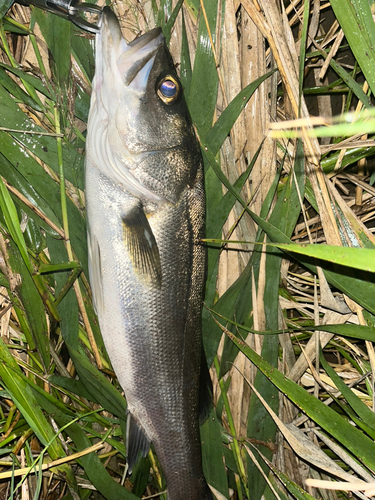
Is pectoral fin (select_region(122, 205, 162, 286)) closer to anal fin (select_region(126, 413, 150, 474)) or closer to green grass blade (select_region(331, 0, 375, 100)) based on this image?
anal fin (select_region(126, 413, 150, 474))

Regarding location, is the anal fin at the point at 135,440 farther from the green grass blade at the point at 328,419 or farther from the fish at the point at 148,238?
the green grass blade at the point at 328,419

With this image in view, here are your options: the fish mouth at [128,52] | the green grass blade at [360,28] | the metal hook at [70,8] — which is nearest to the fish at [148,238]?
the fish mouth at [128,52]

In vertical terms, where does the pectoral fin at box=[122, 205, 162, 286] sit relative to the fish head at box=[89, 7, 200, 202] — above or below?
below

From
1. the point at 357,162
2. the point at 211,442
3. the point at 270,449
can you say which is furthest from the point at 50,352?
the point at 357,162

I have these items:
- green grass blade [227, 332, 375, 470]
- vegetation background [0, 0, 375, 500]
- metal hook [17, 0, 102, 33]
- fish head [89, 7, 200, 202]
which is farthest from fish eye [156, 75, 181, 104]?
green grass blade [227, 332, 375, 470]

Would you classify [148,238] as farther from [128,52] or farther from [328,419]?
[328,419]

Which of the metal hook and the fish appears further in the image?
the metal hook
